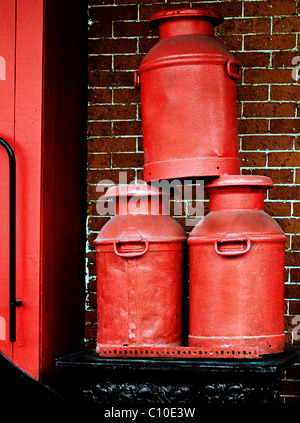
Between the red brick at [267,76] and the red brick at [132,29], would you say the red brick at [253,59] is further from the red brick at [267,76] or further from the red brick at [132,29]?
the red brick at [132,29]

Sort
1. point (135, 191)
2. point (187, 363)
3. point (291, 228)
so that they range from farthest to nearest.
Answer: point (291, 228) < point (135, 191) < point (187, 363)

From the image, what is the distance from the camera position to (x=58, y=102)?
126 inches

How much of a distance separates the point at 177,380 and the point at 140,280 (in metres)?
0.43

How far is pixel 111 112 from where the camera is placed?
357 cm

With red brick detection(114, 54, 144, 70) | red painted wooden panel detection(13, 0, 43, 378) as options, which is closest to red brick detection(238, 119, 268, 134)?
red brick detection(114, 54, 144, 70)

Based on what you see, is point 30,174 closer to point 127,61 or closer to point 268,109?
point 127,61

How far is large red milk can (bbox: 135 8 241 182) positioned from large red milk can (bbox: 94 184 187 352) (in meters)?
0.21

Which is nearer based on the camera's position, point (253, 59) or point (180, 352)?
point (180, 352)

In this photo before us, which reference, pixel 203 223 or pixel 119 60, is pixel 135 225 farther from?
pixel 119 60

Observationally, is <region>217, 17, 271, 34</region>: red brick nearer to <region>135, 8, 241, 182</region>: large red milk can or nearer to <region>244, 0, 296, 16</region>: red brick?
<region>244, 0, 296, 16</region>: red brick

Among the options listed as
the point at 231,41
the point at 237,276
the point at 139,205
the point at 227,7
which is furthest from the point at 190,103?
the point at 227,7

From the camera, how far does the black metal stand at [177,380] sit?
8.60 feet
